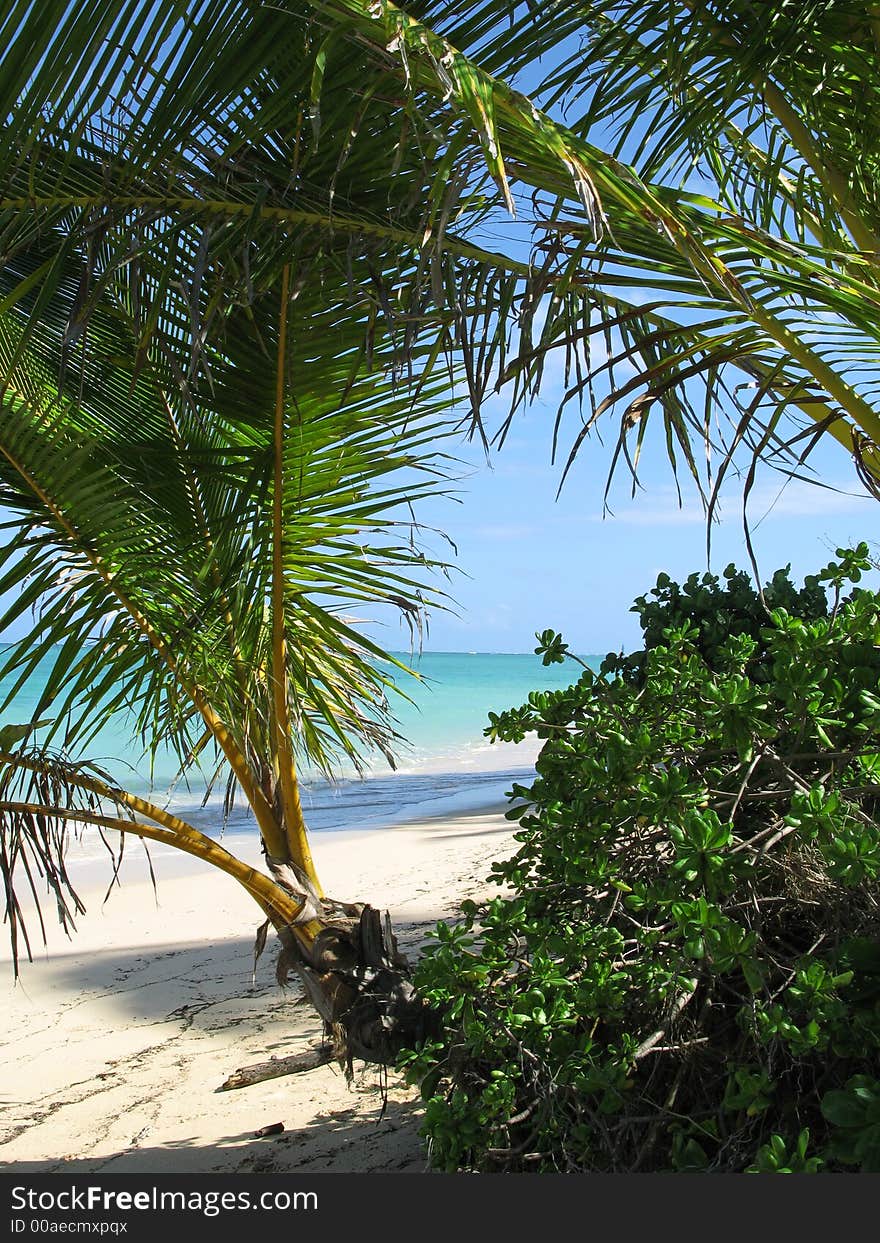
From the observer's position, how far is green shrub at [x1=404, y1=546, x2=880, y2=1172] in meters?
1.63

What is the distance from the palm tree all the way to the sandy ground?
58 centimetres

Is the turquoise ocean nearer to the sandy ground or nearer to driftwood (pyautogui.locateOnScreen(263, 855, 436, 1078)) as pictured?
driftwood (pyautogui.locateOnScreen(263, 855, 436, 1078))

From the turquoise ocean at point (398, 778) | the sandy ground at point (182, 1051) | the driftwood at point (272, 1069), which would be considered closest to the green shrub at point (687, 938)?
the turquoise ocean at point (398, 778)

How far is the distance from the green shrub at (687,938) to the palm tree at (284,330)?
56cm

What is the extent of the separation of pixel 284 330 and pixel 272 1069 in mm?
2504

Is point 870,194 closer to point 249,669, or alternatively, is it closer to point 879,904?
point 879,904

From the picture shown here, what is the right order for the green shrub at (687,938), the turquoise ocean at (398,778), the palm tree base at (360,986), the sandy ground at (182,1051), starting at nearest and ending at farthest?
the green shrub at (687,938) → the palm tree base at (360,986) → the sandy ground at (182,1051) → the turquoise ocean at (398,778)

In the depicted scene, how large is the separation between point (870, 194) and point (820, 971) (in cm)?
189

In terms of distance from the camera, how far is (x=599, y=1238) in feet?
4.99

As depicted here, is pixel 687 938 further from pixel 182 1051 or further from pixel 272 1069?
pixel 182 1051

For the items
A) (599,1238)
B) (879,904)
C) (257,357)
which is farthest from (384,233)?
(599,1238)

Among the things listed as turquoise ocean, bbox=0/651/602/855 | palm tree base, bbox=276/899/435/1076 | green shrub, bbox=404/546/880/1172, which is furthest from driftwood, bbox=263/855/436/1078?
turquoise ocean, bbox=0/651/602/855

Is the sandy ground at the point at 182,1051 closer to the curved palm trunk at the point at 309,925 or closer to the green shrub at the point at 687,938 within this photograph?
the curved palm trunk at the point at 309,925

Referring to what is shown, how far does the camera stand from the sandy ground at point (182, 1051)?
9.42 feet
